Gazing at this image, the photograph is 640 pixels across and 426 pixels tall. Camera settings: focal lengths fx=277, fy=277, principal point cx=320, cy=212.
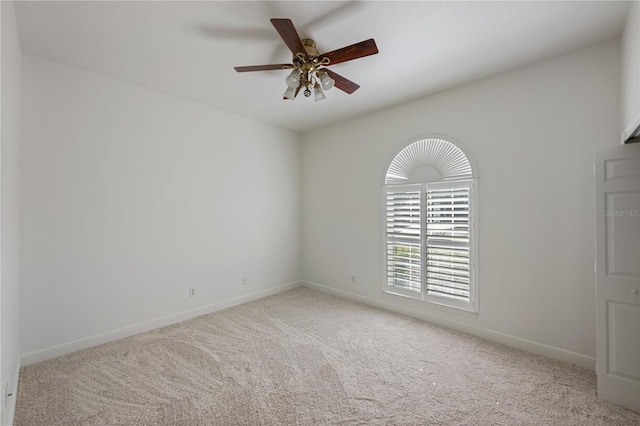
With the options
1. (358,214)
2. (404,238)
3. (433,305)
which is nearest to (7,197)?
(358,214)

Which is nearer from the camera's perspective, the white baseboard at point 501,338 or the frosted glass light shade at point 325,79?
the frosted glass light shade at point 325,79

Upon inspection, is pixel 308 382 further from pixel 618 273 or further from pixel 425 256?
pixel 618 273

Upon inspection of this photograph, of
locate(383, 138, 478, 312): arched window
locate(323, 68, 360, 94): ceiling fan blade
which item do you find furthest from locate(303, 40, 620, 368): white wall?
locate(323, 68, 360, 94): ceiling fan blade

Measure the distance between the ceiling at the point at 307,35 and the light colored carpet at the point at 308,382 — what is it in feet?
9.43

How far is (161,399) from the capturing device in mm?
2113

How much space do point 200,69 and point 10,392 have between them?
302 centimetres

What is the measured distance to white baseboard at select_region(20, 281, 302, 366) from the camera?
2.59 m

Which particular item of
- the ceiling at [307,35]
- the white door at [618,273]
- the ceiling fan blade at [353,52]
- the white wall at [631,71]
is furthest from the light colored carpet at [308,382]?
the ceiling at [307,35]

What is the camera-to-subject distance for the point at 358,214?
4.30 m

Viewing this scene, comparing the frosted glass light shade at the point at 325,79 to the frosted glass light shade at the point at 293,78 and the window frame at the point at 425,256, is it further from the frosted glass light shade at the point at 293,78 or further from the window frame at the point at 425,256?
the window frame at the point at 425,256

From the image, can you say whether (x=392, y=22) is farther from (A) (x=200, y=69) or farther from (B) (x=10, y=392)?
(B) (x=10, y=392)

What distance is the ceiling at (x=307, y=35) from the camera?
201 centimetres

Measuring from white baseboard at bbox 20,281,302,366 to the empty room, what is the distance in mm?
24

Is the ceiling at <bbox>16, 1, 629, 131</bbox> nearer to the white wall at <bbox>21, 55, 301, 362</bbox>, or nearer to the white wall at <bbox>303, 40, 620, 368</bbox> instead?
the white wall at <bbox>303, 40, 620, 368</bbox>
